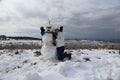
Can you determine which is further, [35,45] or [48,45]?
[35,45]

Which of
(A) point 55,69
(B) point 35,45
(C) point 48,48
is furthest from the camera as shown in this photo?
(B) point 35,45

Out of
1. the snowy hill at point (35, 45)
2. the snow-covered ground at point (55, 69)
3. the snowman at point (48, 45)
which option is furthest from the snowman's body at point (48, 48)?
the snowy hill at point (35, 45)

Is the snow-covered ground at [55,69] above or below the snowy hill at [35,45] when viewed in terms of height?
above

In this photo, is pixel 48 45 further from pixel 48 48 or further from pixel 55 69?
pixel 55 69

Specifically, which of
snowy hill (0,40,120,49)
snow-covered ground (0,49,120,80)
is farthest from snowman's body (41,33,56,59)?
snowy hill (0,40,120,49)

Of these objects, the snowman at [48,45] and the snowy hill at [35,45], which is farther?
the snowy hill at [35,45]

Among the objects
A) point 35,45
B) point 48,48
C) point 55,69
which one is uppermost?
point 48,48

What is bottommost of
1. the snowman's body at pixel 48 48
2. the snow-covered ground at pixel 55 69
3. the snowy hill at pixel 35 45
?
the snowy hill at pixel 35 45

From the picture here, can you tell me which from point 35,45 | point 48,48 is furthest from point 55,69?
point 35,45

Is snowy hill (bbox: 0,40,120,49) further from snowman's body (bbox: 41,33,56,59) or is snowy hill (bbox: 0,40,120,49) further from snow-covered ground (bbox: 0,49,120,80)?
snow-covered ground (bbox: 0,49,120,80)

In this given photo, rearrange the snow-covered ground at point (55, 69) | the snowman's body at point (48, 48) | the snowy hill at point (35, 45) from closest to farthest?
the snow-covered ground at point (55, 69) → the snowman's body at point (48, 48) → the snowy hill at point (35, 45)

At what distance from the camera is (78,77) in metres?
8.33

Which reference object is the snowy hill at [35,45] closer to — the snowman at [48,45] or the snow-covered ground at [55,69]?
the snowman at [48,45]

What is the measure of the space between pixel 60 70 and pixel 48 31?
3.40 m
